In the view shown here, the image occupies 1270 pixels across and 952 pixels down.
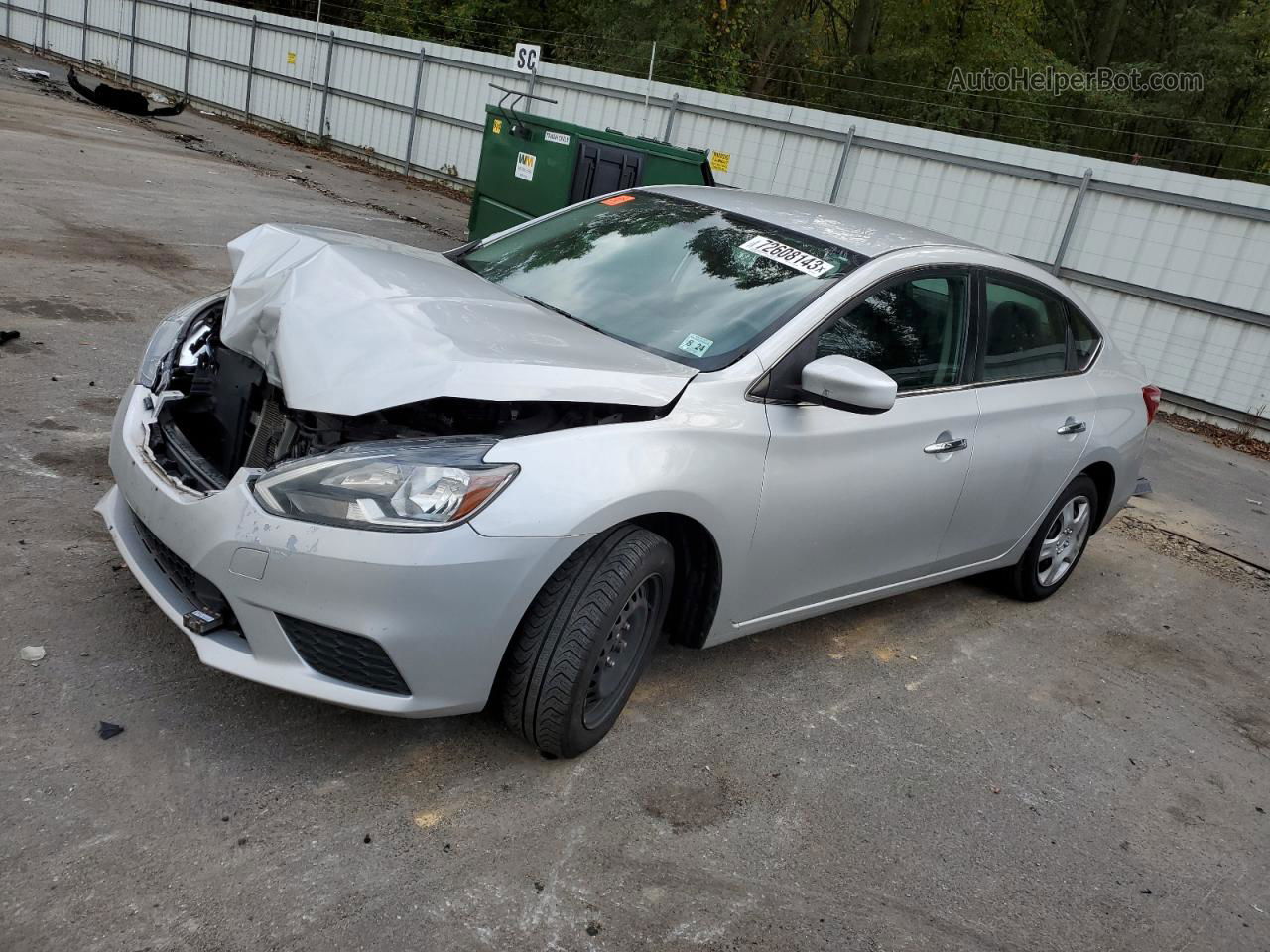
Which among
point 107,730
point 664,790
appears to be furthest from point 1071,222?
point 107,730

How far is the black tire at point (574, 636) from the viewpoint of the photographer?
305cm

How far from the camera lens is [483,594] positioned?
287 cm

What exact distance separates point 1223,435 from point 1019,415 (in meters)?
7.86

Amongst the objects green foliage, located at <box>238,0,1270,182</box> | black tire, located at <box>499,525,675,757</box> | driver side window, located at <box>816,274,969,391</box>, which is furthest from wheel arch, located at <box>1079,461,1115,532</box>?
green foliage, located at <box>238,0,1270,182</box>

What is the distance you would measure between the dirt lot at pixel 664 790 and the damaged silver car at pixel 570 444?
31 centimetres

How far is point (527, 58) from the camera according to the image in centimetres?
1736

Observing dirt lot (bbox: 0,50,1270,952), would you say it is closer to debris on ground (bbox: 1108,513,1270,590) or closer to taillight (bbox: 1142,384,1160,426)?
taillight (bbox: 1142,384,1160,426)

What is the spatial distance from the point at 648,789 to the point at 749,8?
87.7 ft

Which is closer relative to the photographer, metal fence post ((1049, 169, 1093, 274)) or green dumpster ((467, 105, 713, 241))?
green dumpster ((467, 105, 713, 241))

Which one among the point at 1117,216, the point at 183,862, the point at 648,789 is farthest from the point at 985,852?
the point at 1117,216

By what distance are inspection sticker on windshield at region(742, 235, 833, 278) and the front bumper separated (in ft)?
5.20

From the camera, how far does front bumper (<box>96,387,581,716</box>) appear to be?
2.79m

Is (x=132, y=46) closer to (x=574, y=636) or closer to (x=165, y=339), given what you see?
(x=165, y=339)

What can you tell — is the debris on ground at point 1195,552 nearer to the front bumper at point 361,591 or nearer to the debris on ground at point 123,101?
the front bumper at point 361,591
